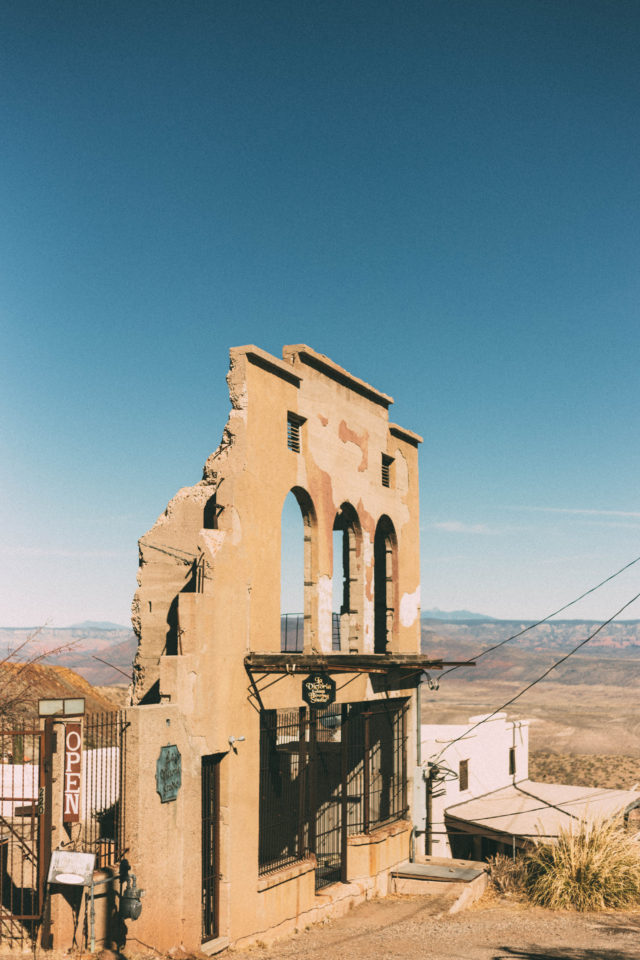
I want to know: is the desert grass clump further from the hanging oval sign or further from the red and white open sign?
the red and white open sign

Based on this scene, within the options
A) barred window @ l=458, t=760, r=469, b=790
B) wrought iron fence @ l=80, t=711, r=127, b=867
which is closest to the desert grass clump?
wrought iron fence @ l=80, t=711, r=127, b=867

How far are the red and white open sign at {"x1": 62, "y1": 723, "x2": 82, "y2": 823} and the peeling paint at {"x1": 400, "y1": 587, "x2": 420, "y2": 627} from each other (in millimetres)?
11149

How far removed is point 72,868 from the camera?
12.7 metres

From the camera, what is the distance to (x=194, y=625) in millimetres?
14984

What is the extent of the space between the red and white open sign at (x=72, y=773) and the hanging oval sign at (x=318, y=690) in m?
5.31

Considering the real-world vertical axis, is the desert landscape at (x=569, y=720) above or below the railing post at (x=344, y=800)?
below

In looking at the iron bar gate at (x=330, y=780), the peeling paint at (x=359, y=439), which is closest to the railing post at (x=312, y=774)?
the iron bar gate at (x=330, y=780)

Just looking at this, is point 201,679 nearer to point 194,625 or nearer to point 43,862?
point 194,625

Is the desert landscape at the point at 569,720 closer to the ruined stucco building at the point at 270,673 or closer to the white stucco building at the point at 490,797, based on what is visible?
the ruined stucco building at the point at 270,673

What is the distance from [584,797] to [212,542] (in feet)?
70.3

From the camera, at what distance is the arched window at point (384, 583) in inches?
889

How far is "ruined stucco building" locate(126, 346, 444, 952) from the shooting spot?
46.8ft

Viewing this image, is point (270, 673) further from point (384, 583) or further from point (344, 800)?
point (384, 583)

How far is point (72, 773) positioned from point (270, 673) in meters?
4.27
